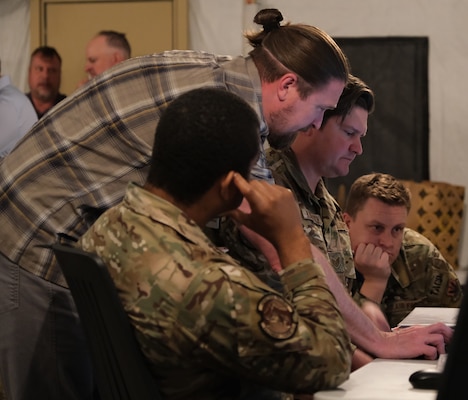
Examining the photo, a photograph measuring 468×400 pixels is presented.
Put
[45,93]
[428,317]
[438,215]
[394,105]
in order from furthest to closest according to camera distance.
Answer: [394,105], [45,93], [438,215], [428,317]

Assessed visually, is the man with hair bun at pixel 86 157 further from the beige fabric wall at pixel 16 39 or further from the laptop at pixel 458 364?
the beige fabric wall at pixel 16 39

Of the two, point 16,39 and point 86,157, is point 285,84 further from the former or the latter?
point 16,39

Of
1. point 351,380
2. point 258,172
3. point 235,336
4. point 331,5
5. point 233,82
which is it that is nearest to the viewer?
point 235,336

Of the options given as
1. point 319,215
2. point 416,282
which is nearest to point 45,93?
point 416,282

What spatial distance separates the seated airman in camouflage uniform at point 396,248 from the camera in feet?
11.1

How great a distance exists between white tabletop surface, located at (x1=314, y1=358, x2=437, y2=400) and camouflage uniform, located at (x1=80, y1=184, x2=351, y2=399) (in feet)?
0.20

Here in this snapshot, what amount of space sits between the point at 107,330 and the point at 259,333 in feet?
0.92

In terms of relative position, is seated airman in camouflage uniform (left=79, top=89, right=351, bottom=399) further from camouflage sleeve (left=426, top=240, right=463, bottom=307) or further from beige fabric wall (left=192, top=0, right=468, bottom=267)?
beige fabric wall (left=192, top=0, right=468, bottom=267)

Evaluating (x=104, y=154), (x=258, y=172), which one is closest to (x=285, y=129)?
(x=258, y=172)

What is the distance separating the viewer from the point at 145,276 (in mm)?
1683

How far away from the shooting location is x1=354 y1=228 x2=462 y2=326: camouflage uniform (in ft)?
11.3

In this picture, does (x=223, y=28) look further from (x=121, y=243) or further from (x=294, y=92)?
(x=121, y=243)

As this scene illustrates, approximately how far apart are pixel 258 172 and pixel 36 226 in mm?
574

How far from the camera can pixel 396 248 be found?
3379mm
